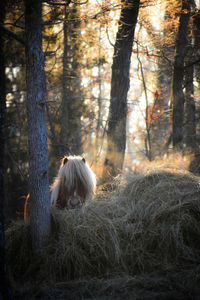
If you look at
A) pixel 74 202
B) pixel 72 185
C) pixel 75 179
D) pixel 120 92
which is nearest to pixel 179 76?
pixel 120 92

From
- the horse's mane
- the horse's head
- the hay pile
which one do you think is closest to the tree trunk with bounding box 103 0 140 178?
the horse's mane

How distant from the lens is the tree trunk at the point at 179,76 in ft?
21.5

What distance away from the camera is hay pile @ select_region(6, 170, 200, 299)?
2646 mm

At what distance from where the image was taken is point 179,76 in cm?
669

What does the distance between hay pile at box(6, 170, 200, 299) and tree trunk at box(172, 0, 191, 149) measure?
3.25 metres

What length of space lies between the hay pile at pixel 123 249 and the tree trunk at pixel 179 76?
3.25 m

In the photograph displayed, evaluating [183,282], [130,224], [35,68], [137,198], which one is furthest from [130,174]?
[35,68]

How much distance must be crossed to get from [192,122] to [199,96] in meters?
0.94

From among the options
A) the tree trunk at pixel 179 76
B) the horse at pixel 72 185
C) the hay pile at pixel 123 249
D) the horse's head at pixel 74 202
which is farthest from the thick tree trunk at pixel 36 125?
the tree trunk at pixel 179 76

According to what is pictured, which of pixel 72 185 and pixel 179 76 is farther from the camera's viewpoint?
pixel 179 76

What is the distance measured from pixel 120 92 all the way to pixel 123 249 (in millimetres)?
3538

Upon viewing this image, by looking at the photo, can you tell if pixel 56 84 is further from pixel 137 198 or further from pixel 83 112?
pixel 137 198

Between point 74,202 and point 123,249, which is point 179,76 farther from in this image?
point 123,249

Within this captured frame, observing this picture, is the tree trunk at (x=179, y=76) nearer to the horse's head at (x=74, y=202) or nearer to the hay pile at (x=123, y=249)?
the hay pile at (x=123, y=249)
